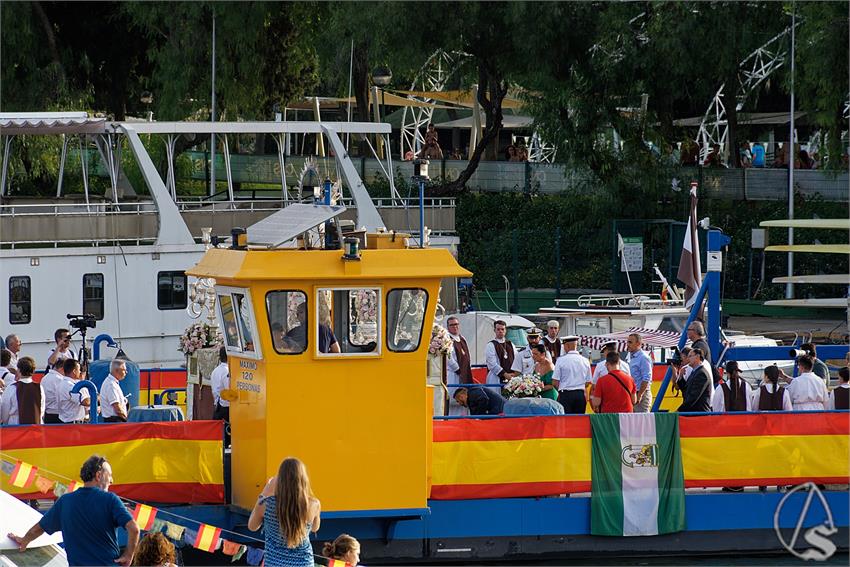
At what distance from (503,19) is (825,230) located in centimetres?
883

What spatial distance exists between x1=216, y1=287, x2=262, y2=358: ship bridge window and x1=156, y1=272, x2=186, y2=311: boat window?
11.9m

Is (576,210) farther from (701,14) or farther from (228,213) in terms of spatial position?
(228,213)

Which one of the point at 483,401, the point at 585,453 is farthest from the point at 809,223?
the point at 585,453

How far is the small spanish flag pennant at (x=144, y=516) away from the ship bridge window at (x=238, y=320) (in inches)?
68.1

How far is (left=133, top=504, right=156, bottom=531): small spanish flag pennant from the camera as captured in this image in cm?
1253

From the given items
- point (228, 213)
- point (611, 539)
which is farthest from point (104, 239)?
point (611, 539)

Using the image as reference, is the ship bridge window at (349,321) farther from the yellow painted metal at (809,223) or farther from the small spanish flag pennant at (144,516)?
the yellow painted metal at (809,223)

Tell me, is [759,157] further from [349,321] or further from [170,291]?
[349,321]

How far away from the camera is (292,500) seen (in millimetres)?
9570

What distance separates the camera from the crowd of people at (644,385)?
16.0 meters

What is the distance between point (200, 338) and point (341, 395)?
5.05m

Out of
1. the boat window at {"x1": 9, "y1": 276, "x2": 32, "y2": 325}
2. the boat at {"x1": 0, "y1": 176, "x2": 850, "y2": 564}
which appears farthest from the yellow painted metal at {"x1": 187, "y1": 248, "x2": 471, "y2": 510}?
the boat window at {"x1": 9, "y1": 276, "x2": 32, "y2": 325}

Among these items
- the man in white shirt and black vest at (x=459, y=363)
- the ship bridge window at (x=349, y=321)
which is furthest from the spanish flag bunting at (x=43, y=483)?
the man in white shirt and black vest at (x=459, y=363)

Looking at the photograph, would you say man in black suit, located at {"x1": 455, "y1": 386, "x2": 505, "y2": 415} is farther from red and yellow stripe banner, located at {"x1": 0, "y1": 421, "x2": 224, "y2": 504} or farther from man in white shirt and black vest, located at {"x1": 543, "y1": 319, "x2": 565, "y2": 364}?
red and yellow stripe banner, located at {"x1": 0, "y1": 421, "x2": 224, "y2": 504}
